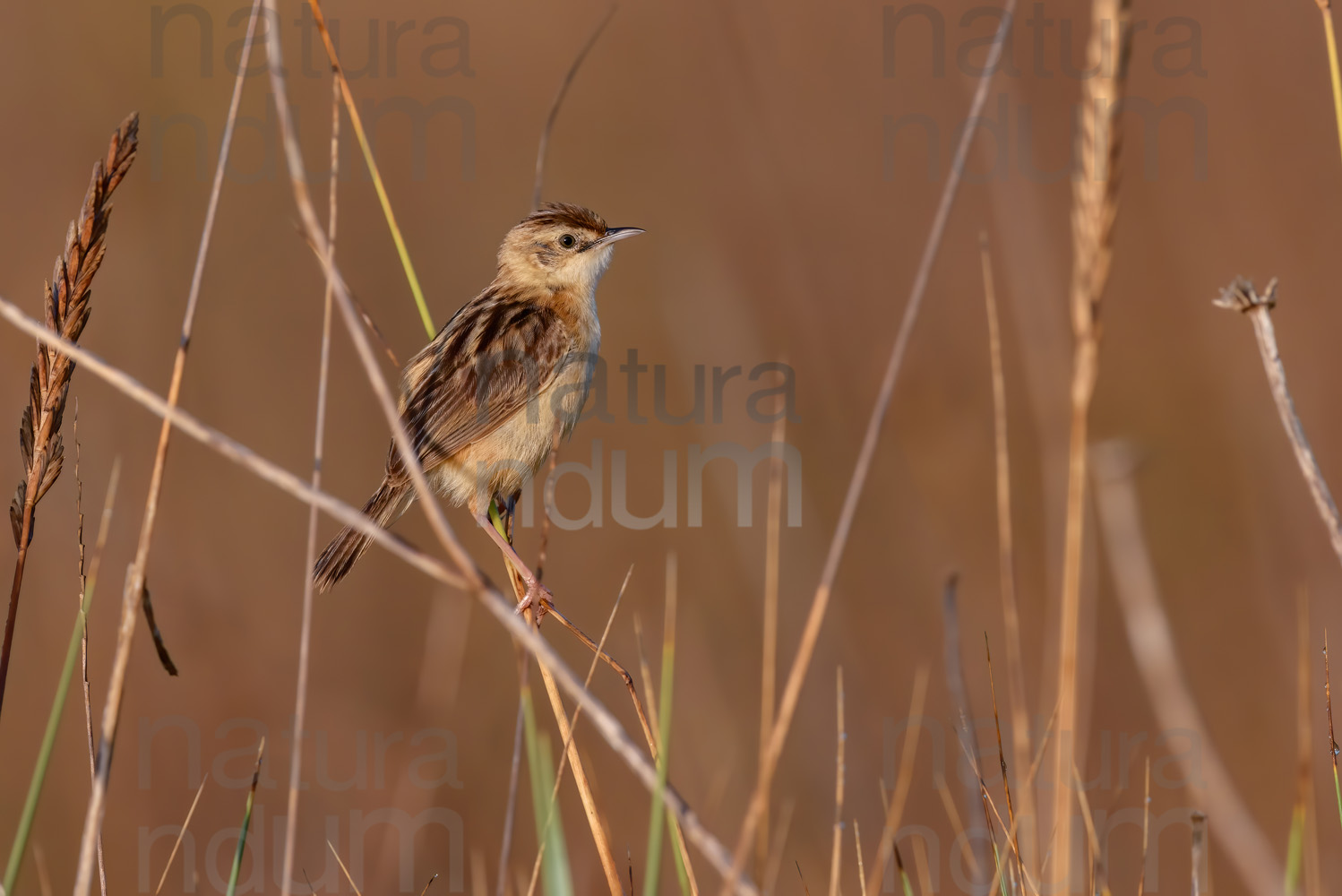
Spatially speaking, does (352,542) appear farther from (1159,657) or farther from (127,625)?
(1159,657)

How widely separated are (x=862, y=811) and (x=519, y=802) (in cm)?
249

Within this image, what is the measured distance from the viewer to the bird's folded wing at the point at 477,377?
4.36m

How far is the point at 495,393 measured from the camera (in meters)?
4.42

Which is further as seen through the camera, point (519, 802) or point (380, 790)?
point (519, 802)

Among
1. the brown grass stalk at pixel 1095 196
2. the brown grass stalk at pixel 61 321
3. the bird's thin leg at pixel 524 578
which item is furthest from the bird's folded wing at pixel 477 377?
the brown grass stalk at pixel 1095 196

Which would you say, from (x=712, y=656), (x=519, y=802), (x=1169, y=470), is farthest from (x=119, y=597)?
(x=1169, y=470)

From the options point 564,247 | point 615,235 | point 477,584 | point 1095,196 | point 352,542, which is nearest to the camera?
point 1095,196

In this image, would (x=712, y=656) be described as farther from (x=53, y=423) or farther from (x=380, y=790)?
(x=53, y=423)

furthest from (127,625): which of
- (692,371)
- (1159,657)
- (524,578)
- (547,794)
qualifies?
(692,371)

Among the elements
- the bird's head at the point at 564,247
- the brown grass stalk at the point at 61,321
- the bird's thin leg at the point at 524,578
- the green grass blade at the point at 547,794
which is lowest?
the green grass blade at the point at 547,794

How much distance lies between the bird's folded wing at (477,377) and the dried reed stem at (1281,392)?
2851 millimetres

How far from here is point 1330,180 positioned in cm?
681

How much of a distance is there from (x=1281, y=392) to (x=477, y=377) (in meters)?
3.00

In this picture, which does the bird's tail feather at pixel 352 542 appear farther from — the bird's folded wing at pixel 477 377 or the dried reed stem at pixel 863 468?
the dried reed stem at pixel 863 468
